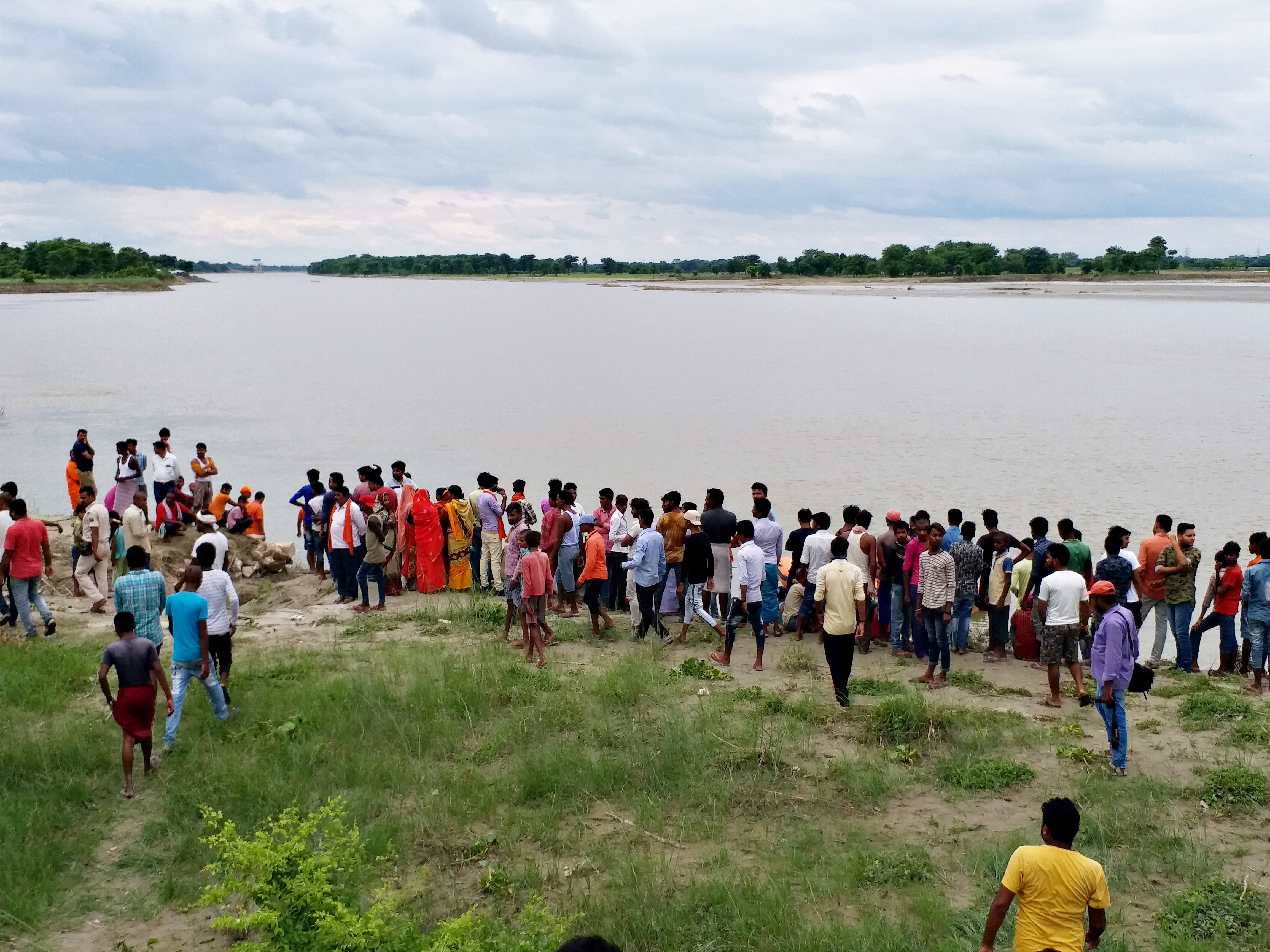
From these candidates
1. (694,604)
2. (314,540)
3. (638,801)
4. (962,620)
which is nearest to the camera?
(638,801)

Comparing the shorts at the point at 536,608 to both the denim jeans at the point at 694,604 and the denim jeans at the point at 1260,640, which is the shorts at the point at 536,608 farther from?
the denim jeans at the point at 1260,640

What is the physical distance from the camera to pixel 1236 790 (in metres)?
7.90

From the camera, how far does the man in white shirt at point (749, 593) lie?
11.0 m

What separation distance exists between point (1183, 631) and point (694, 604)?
Result: 5392mm

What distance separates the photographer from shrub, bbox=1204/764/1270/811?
778 centimetres

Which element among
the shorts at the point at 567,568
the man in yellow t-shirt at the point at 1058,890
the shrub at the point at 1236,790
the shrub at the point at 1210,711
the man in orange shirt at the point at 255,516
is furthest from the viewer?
the man in orange shirt at the point at 255,516

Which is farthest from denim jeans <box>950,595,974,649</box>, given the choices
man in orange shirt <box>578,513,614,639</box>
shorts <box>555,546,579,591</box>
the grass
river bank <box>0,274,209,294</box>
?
river bank <box>0,274,209,294</box>

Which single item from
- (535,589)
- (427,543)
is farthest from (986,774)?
(427,543)

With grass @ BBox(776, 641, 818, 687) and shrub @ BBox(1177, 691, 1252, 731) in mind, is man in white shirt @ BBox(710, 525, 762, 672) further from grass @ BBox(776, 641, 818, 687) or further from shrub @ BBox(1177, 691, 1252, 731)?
shrub @ BBox(1177, 691, 1252, 731)

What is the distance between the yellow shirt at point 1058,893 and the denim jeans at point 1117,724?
3.52 m

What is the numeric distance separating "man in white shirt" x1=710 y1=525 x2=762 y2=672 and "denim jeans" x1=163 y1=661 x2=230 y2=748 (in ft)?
16.4

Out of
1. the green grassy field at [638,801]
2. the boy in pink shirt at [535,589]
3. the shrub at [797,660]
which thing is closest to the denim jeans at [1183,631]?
the green grassy field at [638,801]

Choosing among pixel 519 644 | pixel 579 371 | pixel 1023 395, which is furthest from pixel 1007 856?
pixel 579 371

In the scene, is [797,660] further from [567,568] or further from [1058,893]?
[1058,893]
